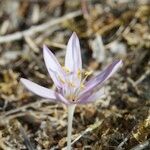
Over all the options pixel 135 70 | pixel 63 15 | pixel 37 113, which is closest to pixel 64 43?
pixel 63 15

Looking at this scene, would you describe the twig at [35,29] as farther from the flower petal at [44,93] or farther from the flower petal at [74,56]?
the flower petal at [44,93]

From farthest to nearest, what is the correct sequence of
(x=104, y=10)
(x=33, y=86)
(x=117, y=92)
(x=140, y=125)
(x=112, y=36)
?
1. (x=104, y=10)
2. (x=112, y=36)
3. (x=117, y=92)
4. (x=140, y=125)
5. (x=33, y=86)

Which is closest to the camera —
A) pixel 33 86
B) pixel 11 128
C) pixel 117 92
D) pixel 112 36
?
pixel 33 86

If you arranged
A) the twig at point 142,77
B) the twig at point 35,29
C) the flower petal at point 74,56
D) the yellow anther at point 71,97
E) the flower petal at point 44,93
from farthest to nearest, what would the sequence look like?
1. the twig at point 35,29
2. the twig at point 142,77
3. the flower petal at point 74,56
4. the yellow anther at point 71,97
5. the flower petal at point 44,93

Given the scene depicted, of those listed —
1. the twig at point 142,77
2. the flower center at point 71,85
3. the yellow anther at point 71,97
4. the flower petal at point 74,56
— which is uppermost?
the flower petal at point 74,56

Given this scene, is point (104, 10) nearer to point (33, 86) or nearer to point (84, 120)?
point (84, 120)

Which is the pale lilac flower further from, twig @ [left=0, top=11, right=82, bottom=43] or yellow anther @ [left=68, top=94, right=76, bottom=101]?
twig @ [left=0, top=11, right=82, bottom=43]

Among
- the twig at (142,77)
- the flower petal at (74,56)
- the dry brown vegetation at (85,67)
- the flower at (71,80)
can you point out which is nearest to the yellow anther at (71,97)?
the flower at (71,80)

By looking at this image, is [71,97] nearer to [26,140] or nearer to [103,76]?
[103,76]
